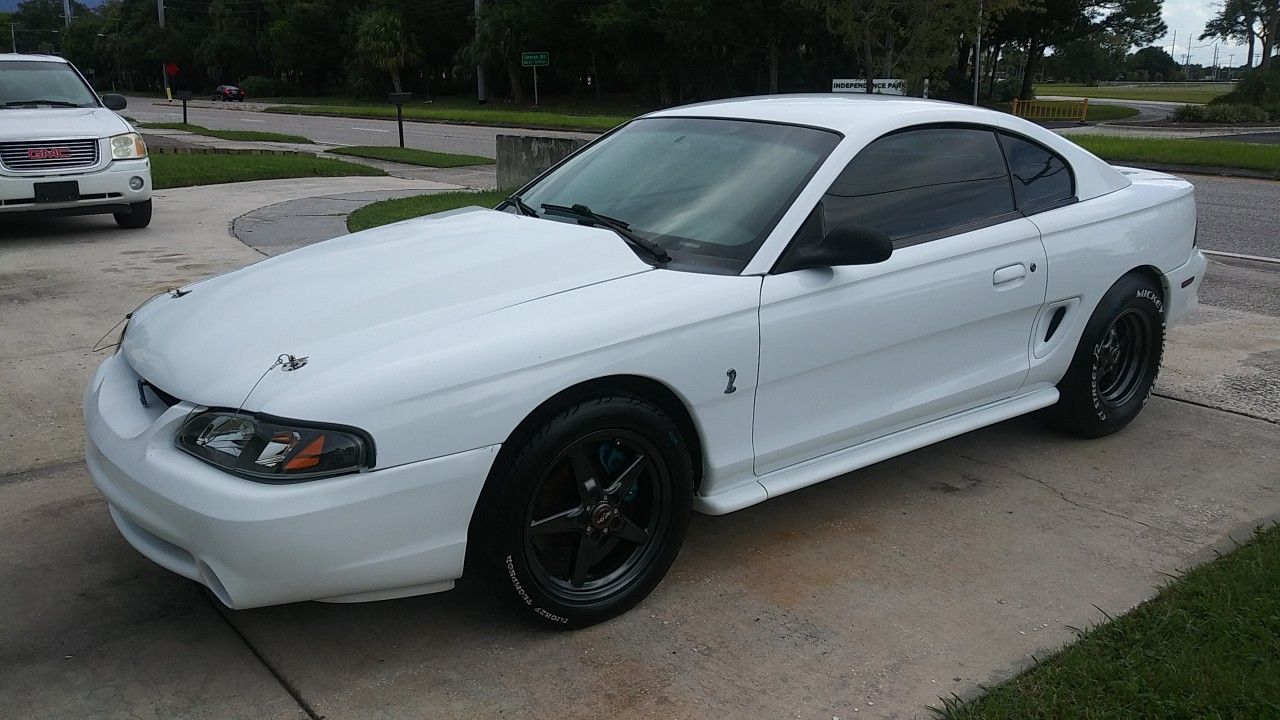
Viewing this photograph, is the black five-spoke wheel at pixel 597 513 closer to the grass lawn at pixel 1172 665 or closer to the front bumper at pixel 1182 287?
the grass lawn at pixel 1172 665

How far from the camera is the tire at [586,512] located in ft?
9.78

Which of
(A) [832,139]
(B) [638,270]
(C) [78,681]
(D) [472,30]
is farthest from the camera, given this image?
(D) [472,30]

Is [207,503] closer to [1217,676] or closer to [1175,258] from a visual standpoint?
[1217,676]

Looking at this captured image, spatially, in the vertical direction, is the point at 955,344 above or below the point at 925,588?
above

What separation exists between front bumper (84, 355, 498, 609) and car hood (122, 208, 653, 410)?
0.69 ft

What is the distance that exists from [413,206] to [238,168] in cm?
568

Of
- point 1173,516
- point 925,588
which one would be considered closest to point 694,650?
point 925,588

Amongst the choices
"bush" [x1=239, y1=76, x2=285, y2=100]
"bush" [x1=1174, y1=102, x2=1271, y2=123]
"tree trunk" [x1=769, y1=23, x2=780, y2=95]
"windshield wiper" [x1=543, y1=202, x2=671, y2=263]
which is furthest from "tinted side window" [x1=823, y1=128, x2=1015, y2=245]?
"bush" [x1=239, y1=76, x2=285, y2=100]

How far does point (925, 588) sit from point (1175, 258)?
2.33 metres

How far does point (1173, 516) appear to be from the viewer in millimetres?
4031

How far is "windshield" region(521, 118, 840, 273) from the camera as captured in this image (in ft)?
11.9

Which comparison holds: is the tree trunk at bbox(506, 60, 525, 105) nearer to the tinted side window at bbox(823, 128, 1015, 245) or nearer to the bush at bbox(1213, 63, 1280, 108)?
the bush at bbox(1213, 63, 1280, 108)

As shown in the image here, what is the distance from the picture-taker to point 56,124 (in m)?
9.77

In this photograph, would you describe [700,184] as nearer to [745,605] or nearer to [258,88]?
[745,605]
